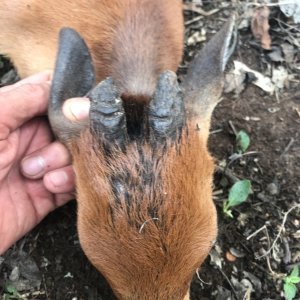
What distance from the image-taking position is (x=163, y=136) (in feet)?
10.4

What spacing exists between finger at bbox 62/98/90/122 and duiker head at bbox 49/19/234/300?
0.13 m

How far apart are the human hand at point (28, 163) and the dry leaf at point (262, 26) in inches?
100

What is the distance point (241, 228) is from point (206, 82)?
1591 mm

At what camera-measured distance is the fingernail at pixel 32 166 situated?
4066 mm

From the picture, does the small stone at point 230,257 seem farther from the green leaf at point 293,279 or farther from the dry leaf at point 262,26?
the dry leaf at point 262,26

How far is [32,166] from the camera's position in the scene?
4086mm

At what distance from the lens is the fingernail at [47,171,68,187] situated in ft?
12.7

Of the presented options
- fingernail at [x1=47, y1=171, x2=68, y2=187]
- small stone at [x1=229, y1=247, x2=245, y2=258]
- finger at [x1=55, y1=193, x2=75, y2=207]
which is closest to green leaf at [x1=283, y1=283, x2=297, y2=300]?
small stone at [x1=229, y1=247, x2=245, y2=258]

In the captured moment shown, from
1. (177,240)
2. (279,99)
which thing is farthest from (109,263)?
(279,99)

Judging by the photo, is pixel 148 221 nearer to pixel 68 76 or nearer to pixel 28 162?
pixel 68 76

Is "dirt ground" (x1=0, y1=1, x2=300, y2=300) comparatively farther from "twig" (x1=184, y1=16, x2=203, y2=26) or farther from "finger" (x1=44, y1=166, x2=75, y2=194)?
"finger" (x1=44, y1=166, x2=75, y2=194)

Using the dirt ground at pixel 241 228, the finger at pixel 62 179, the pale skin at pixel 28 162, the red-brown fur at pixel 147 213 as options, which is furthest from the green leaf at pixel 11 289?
the red-brown fur at pixel 147 213

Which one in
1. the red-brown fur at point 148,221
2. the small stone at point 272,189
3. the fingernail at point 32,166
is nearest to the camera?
the red-brown fur at point 148,221

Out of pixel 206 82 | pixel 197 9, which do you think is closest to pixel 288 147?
pixel 206 82
